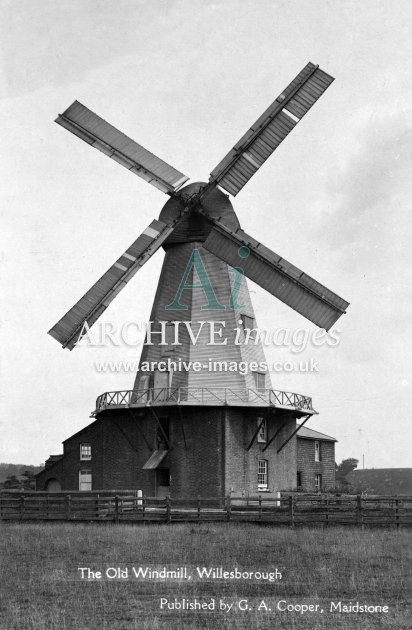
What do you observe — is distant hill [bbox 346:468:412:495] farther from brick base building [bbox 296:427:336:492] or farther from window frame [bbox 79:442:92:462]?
window frame [bbox 79:442:92:462]

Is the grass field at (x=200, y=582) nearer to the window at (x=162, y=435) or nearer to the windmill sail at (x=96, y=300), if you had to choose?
the windmill sail at (x=96, y=300)

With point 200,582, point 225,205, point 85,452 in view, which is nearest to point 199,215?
point 225,205

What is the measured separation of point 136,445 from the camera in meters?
29.2

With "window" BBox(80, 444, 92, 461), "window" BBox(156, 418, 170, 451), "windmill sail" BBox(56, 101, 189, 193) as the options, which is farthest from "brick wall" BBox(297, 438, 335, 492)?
"windmill sail" BBox(56, 101, 189, 193)

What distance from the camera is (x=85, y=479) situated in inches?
1310

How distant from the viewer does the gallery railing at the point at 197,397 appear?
27.3 m

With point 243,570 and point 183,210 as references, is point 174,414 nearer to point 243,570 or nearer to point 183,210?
point 183,210

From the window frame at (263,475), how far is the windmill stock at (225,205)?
6236 mm

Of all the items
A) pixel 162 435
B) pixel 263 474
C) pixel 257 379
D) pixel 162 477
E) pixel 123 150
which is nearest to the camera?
pixel 123 150

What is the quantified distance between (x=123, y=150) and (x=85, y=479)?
13.7m

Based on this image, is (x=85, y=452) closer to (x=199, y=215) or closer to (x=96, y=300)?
(x=96, y=300)

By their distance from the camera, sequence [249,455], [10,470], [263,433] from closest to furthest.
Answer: [249,455]
[263,433]
[10,470]

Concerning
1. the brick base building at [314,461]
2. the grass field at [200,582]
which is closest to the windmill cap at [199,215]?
the grass field at [200,582]

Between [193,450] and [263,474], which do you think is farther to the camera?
[263,474]
